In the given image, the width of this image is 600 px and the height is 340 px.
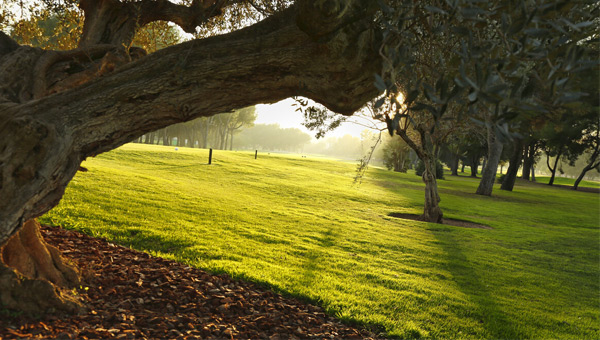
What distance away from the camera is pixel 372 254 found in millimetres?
10883

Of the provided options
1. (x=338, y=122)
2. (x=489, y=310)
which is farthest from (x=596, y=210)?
(x=489, y=310)

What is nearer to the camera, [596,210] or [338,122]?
[338,122]

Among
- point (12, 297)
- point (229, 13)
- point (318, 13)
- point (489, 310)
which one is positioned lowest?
point (489, 310)

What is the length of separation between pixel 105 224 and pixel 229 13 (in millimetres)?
6937

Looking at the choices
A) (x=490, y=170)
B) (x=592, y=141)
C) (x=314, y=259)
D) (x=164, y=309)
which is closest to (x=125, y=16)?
(x=164, y=309)

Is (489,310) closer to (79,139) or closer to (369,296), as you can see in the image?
(369,296)

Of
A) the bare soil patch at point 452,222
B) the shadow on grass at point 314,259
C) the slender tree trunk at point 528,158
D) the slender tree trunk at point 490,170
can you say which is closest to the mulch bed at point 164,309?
the shadow on grass at point 314,259

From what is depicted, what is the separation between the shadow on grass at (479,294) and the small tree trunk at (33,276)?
22.8 ft

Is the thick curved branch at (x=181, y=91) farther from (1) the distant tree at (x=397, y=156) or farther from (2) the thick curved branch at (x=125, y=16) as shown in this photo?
(1) the distant tree at (x=397, y=156)

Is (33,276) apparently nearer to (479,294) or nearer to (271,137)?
(479,294)

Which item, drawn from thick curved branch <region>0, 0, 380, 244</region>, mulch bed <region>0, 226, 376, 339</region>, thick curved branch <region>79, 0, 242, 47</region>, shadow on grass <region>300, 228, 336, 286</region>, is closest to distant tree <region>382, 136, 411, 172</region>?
shadow on grass <region>300, 228, 336, 286</region>

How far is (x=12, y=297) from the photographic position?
4055mm

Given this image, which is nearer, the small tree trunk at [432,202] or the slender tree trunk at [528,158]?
the small tree trunk at [432,202]

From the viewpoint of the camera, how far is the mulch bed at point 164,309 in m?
4.09
